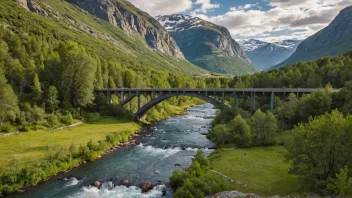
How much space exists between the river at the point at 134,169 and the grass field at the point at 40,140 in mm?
6554

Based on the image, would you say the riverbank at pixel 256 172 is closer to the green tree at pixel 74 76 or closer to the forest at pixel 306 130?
the forest at pixel 306 130

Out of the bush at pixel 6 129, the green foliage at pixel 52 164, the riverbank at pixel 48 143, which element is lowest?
the green foliage at pixel 52 164

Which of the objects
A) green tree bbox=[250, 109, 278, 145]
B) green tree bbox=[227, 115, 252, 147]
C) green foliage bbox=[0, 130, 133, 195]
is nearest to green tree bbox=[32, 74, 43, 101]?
green foliage bbox=[0, 130, 133, 195]

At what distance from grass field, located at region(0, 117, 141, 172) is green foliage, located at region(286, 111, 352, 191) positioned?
40.7 m

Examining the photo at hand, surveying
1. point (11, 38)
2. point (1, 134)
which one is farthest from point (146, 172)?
point (11, 38)

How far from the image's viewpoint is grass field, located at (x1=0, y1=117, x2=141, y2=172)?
155 feet

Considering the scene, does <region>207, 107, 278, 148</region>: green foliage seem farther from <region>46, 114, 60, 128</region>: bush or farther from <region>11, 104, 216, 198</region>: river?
<region>46, 114, 60, 128</region>: bush

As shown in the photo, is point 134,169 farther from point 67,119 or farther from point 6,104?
point 67,119

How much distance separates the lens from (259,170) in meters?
44.1

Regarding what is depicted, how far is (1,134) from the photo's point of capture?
61375 millimetres

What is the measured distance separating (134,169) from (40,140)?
24.0m

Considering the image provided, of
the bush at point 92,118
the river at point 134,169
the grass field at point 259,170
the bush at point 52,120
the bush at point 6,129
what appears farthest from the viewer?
the bush at point 92,118

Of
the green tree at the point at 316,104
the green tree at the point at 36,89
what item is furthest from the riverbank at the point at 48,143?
the green tree at the point at 316,104

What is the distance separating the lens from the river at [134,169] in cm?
4075
